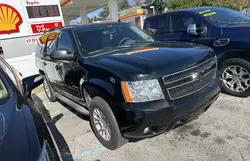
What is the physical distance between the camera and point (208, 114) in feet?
12.2

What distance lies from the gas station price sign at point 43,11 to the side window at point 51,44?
16.0 feet

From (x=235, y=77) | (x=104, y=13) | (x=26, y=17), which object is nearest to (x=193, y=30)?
(x=235, y=77)

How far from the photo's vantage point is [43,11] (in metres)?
9.03

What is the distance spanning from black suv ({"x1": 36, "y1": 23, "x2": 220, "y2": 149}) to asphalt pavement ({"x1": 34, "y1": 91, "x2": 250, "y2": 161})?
0.90ft

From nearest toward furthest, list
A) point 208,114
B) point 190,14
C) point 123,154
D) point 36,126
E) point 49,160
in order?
point 49,160, point 36,126, point 123,154, point 208,114, point 190,14

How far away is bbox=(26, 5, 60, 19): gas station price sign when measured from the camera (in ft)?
28.7

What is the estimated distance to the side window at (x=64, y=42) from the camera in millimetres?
3530

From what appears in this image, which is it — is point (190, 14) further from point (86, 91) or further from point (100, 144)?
point (100, 144)

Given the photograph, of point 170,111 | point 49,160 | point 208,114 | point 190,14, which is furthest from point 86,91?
point 190,14

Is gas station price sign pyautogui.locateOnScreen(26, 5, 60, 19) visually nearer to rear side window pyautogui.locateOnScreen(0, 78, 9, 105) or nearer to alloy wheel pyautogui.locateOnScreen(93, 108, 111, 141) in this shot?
alloy wheel pyautogui.locateOnScreen(93, 108, 111, 141)

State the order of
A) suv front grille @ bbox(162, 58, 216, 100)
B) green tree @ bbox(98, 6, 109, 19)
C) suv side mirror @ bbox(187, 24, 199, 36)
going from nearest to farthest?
1. suv front grille @ bbox(162, 58, 216, 100)
2. suv side mirror @ bbox(187, 24, 199, 36)
3. green tree @ bbox(98, 6, 109, 19)

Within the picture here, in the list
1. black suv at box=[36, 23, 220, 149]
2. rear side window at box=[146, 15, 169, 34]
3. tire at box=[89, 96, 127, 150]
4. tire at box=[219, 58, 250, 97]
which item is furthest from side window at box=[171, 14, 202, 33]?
tire at box=[89, 96, 127, 150]

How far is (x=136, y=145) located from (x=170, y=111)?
3.10 ft

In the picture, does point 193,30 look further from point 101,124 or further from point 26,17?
point 26,17
